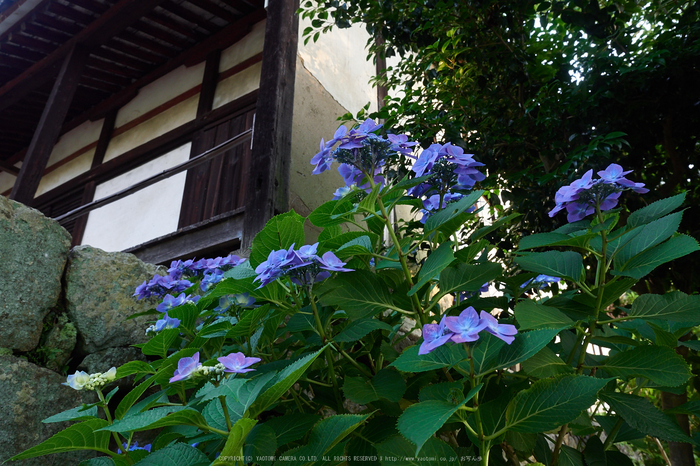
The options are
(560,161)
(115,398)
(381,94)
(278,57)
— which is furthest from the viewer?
(381,94)

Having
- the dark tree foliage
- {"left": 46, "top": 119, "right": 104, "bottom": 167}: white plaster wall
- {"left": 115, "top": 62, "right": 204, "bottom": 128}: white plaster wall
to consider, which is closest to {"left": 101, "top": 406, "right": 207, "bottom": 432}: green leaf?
the dark tree foliage

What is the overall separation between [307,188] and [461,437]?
238 centimetres

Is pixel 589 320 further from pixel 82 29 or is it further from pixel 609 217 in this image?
pixel 82 29

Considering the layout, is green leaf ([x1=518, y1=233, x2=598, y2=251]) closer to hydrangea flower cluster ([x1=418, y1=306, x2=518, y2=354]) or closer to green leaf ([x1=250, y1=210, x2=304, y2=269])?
hydrangea flower cluster ([x1=418, y1=306, x2=518, y2=354])

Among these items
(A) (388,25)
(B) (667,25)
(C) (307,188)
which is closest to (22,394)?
(C) (307,188)

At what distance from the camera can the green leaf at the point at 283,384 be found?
26.8 inches

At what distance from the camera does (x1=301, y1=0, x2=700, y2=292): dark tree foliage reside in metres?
2.19

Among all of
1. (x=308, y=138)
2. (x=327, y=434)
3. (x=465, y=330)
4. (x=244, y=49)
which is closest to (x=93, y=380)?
(x=327, y=434)

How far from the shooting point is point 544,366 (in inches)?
31.4

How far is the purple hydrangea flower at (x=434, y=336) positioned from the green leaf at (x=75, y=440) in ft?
1.97

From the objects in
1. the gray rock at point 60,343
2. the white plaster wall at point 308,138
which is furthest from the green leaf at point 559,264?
the white plaster wall at point 308,138

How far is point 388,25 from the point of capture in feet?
9.71

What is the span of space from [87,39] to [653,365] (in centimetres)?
454

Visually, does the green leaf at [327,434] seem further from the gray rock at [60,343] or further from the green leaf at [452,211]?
the gray rock at [60,343]
